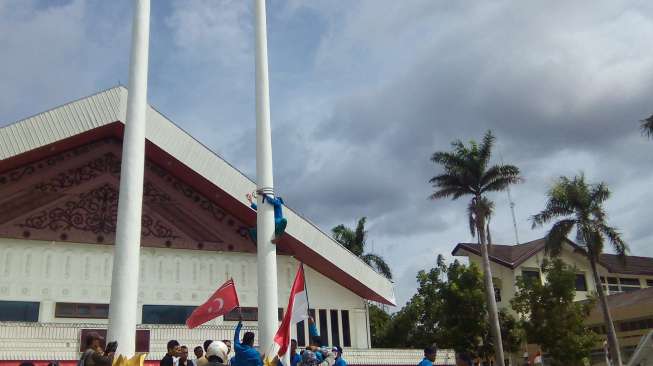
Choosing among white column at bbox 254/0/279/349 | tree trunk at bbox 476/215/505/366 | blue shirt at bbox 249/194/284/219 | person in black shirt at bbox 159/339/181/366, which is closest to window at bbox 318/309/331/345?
tree trunk at bbox 476/215/505/366

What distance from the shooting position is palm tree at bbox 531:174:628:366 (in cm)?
2442

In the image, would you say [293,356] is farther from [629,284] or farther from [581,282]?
[629,284]

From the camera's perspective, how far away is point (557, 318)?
2372 centimetres

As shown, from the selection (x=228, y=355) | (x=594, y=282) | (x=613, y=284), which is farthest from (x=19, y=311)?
(x=613, y=284)

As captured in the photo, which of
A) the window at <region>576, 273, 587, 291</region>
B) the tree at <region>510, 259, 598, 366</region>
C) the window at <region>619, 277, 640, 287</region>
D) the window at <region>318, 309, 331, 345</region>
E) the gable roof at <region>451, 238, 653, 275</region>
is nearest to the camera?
the window at <region>318, 309, 331, 345</region>

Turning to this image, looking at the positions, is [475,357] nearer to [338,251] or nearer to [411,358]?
[411,358]

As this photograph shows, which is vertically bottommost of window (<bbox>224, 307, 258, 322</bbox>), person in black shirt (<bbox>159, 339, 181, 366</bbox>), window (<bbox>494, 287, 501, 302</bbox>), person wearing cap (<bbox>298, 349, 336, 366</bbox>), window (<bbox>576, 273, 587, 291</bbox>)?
person wearing cap (<bbox>298, 349, 336, 366</bbox>)

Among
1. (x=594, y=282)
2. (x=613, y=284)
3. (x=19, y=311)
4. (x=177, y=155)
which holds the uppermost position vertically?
(x=177, y=155)

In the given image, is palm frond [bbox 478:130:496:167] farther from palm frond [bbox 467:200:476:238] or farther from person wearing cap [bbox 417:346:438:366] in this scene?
person wearing cap [bbox 417:346:438:366]

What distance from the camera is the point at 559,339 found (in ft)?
76.8

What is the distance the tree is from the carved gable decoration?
11.4 m

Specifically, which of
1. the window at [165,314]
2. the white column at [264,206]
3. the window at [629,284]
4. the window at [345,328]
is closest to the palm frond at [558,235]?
the window at [345,328]

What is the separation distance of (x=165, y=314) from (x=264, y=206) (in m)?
10.2

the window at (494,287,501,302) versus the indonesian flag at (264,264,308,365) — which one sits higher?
the window at (494,287,501,302)
